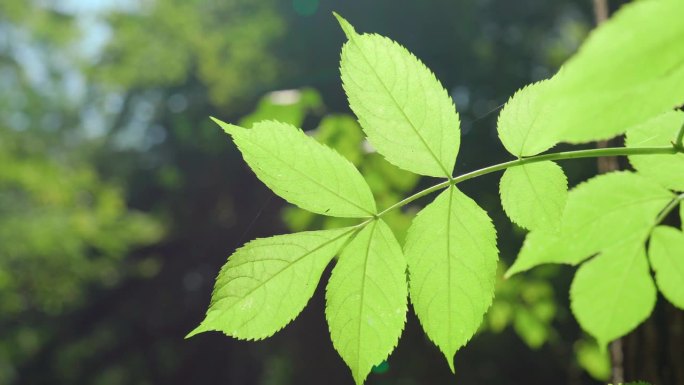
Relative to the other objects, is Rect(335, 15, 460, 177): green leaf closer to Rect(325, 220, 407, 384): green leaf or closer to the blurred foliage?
Rect(325, 220, 407, 384): green leaf

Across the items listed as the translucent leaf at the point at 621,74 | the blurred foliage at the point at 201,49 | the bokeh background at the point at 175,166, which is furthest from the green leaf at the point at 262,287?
the blurred foliage at the point at 201,49

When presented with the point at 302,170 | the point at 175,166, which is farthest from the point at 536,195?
the point at 175,166

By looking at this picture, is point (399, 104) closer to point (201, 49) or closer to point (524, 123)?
point (524, 123)

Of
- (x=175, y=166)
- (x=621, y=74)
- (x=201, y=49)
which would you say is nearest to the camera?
(x=621, y=74)

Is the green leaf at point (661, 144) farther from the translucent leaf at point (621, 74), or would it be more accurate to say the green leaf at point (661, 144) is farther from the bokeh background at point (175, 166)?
the bokeh background at point (175, 166)

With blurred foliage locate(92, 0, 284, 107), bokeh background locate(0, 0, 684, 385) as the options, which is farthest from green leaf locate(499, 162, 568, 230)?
blurred foliage locate(92, 0, 284, 107)

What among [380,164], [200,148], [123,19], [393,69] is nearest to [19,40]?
[123,19]

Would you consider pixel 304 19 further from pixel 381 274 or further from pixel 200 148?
pixel 381 274

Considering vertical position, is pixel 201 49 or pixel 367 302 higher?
pixel 367 302
